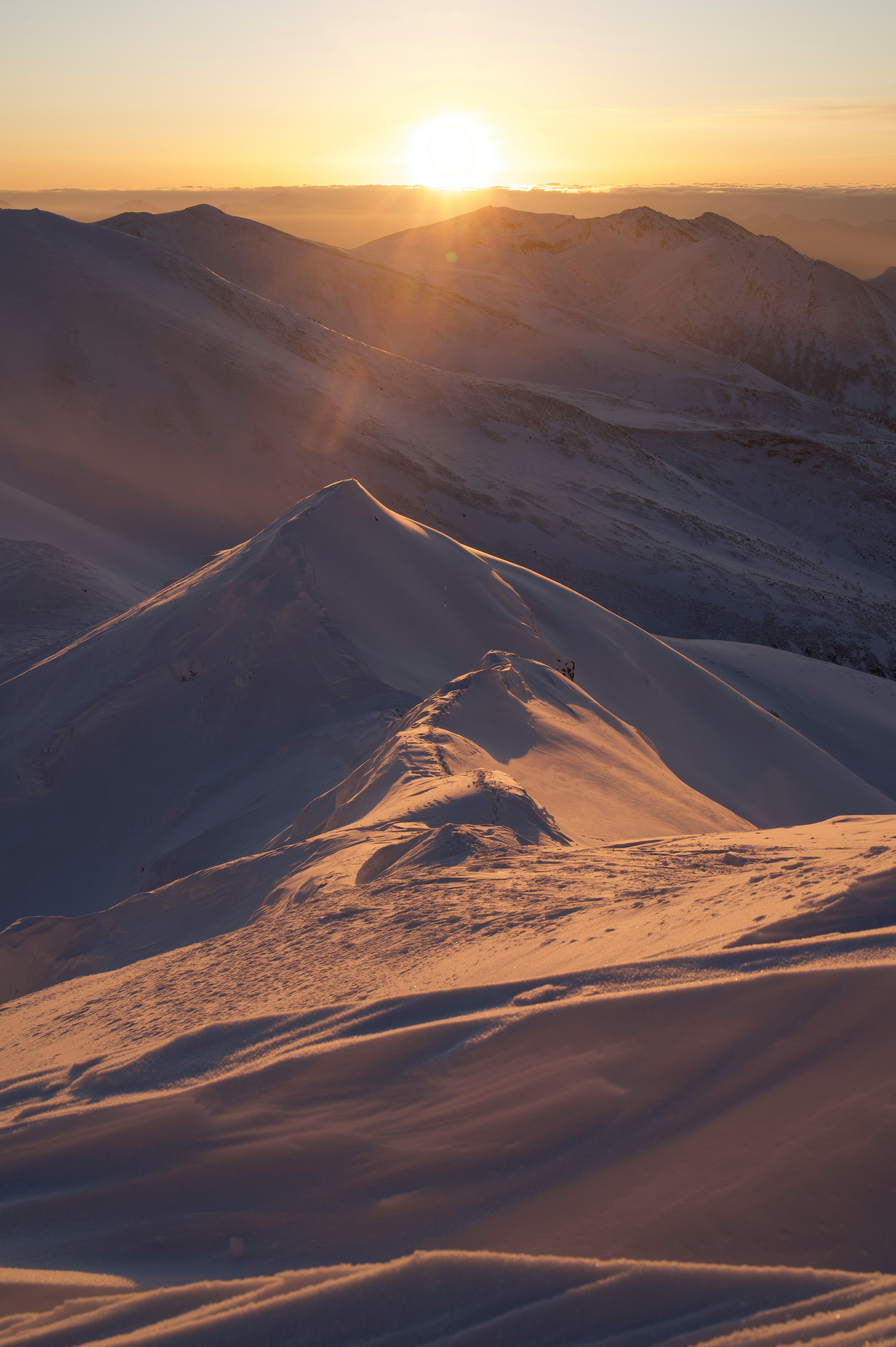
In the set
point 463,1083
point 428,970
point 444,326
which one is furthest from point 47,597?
point 444,326

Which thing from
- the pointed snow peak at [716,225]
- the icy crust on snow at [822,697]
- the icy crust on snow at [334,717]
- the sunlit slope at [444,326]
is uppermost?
the pointed snow peak at [716,225]

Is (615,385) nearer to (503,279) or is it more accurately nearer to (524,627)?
(503,279)

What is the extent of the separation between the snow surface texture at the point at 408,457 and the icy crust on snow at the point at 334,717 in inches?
396

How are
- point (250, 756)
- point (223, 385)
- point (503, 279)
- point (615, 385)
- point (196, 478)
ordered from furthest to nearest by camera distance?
point (503, 279), point (615, 385), point (223, 385), point (196, 478), point (250, 756)

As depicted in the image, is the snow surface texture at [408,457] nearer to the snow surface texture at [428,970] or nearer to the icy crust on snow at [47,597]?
the icy crust on snow at [47,597]

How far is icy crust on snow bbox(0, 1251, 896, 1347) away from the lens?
1.97m

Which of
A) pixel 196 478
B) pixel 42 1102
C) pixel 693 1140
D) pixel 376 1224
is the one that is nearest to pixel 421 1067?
pixel 376 1224

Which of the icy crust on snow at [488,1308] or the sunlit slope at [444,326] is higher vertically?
the sunlit slope at [444,326]

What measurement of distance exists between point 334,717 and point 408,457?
19.4 metres

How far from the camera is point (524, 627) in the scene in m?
11.6

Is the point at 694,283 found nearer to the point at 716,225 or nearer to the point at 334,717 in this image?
the point at 716,225

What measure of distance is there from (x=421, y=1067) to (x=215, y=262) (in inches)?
2769

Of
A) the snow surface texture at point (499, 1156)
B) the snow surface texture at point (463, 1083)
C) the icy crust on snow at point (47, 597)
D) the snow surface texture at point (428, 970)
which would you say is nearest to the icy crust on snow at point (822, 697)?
the snow surface texture at point (428, 970)

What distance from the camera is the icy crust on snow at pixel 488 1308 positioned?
197 cm
